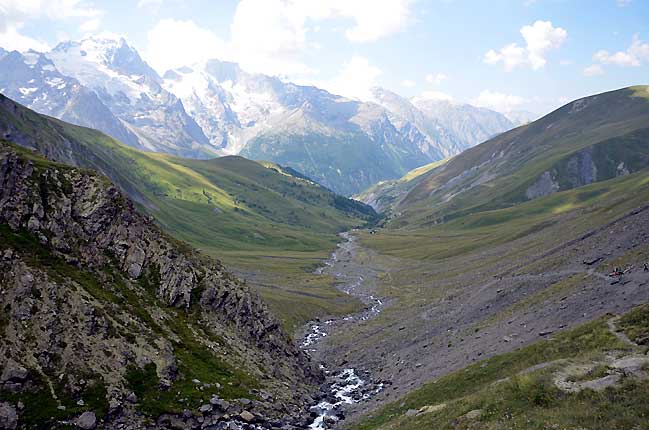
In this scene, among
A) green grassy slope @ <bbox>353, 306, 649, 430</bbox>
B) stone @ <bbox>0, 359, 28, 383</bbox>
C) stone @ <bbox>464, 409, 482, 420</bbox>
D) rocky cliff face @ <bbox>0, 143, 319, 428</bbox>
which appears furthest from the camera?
rocky cliff face @ <bbox>0, 143, 319, 428</bbox>

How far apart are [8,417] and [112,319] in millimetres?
15229

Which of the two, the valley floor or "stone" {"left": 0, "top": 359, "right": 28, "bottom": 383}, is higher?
"stone" {"left": 0, "top": 359, "right": 28, "bottom": 383}

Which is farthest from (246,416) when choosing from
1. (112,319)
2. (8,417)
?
(8,417)

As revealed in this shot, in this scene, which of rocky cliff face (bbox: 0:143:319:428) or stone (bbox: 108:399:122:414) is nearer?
stone (bbox: 108:399:122:414)

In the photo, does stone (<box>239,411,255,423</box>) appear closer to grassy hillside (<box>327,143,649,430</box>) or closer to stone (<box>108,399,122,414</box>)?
grassy hillside (<box>327,143,649,430</box>)

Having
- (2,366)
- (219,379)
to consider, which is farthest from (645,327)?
(2,366)

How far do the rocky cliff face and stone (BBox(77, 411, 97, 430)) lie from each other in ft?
1.50

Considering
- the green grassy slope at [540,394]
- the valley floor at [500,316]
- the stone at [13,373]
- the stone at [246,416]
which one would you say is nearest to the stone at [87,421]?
the stone at [13,373]

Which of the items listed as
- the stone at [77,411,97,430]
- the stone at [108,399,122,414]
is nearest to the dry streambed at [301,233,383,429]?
the stone at [108,399,122,414]

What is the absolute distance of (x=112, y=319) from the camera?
184 feet

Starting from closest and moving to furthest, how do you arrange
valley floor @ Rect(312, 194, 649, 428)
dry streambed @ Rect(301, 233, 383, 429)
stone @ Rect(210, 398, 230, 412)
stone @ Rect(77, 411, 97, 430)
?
stone @ Rect(77, 411, 97, 430) → stone @ Rect(210, 398, 230, 412) → valley floor @ Rect(312, 194, 649, 428) → dry streambed @ Rect(301, 233, 383, 429)

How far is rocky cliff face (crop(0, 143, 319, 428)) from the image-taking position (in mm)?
47688

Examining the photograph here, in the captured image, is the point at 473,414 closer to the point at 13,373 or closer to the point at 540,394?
the point at 540,394

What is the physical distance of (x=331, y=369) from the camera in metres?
88.0
